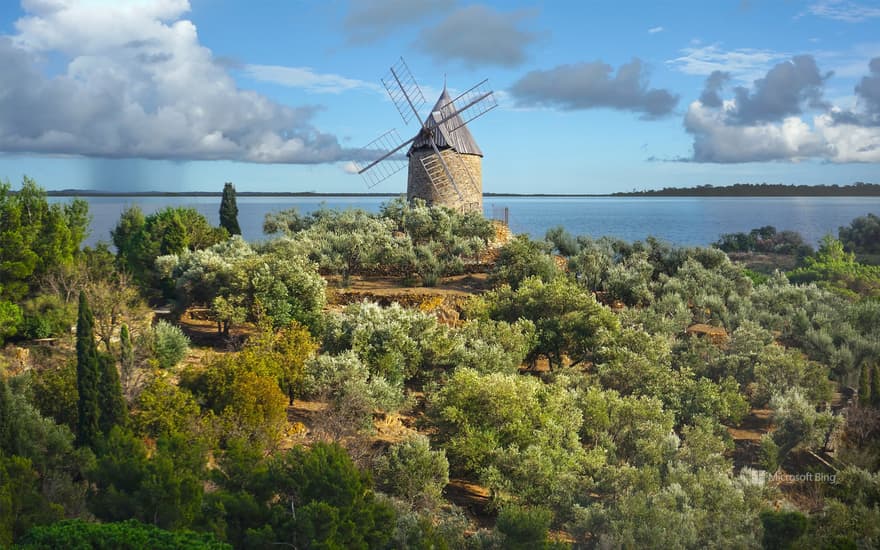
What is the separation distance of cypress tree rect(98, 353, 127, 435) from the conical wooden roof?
2770 cm

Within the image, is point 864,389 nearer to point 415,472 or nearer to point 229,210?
point 415,472

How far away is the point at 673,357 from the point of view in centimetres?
2491

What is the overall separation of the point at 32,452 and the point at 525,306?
16855 mm

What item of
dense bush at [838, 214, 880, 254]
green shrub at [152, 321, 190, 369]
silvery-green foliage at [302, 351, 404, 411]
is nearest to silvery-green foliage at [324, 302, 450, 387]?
silvery-green foliage at [302, 351, 404, 411]

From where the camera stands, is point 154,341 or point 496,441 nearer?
point 496,441

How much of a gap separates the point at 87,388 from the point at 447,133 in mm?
28547

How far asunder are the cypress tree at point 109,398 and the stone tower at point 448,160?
26488 millimetres

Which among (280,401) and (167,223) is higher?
(167,223)

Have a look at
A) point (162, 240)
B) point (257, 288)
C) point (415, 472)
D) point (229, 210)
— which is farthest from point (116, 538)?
point (229, 210)

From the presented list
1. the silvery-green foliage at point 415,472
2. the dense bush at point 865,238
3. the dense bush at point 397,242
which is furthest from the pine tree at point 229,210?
the dense bush at point 865,238

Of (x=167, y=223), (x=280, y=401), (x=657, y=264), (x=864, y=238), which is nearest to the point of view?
(x=280, y=401)

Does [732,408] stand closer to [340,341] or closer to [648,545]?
[648,545]

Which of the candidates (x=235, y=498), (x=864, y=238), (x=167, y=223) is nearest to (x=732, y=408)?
(x=235, y=498)

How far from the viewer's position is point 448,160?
42.2 metres
